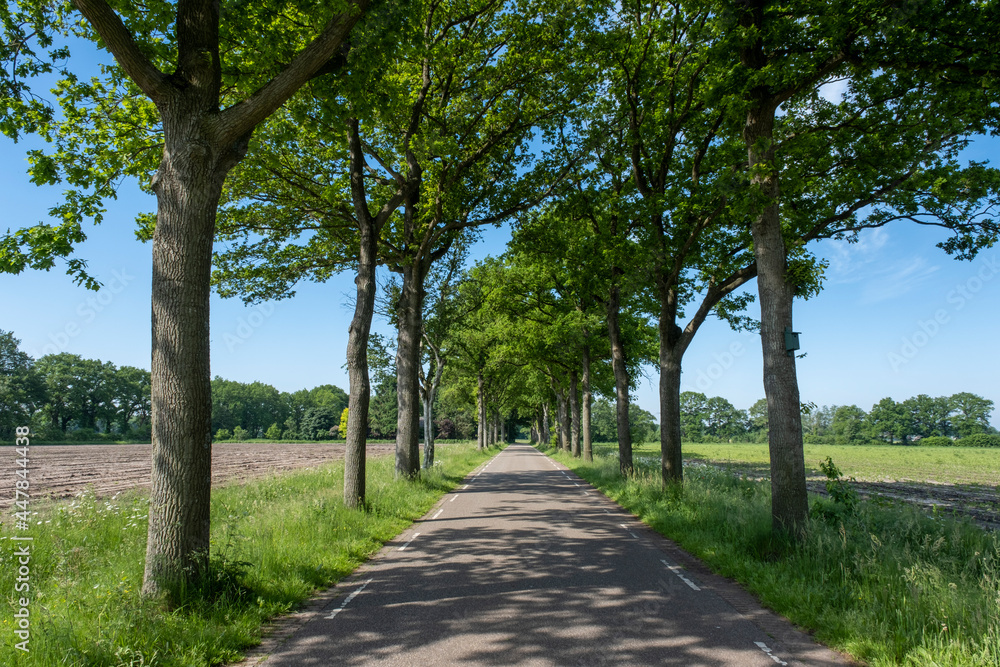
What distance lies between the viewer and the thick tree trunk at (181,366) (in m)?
5.16

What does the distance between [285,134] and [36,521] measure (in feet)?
25.2

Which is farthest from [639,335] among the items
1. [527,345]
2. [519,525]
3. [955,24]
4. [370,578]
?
[370,578]

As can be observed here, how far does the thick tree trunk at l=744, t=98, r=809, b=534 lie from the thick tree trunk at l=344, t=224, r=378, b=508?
7681mm

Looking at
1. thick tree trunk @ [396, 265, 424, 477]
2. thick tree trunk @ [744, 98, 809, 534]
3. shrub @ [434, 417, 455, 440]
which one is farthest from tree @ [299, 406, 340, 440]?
thick tree trunk @ [744, 98, 809, 534]

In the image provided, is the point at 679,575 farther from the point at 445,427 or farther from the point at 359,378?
the point at 445,427

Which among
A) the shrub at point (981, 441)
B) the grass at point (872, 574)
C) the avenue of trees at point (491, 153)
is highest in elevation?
the avenue of trees at point (491, 153)

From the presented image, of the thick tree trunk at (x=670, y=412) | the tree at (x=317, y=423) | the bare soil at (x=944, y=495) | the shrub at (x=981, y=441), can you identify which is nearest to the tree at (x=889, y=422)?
the shrub at (x=981, y=441)

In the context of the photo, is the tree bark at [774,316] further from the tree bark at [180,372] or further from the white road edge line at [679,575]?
→ the tree bark at [180,372]

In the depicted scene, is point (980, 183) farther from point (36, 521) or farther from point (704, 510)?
point (36, 521)

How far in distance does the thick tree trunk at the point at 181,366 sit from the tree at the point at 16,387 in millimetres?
75900

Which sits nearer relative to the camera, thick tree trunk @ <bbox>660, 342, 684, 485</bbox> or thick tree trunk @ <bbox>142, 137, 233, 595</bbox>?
thick tree trunk @ <bbox>142, 137, 233, 595</bbox>

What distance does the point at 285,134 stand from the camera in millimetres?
10164

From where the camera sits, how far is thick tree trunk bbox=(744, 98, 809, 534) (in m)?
7.45

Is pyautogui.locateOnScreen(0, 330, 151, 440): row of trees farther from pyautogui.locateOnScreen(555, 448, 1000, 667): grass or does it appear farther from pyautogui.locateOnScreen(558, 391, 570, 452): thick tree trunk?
pyautogui.locateOnScreen(555, 448, 1000, 667): grass
